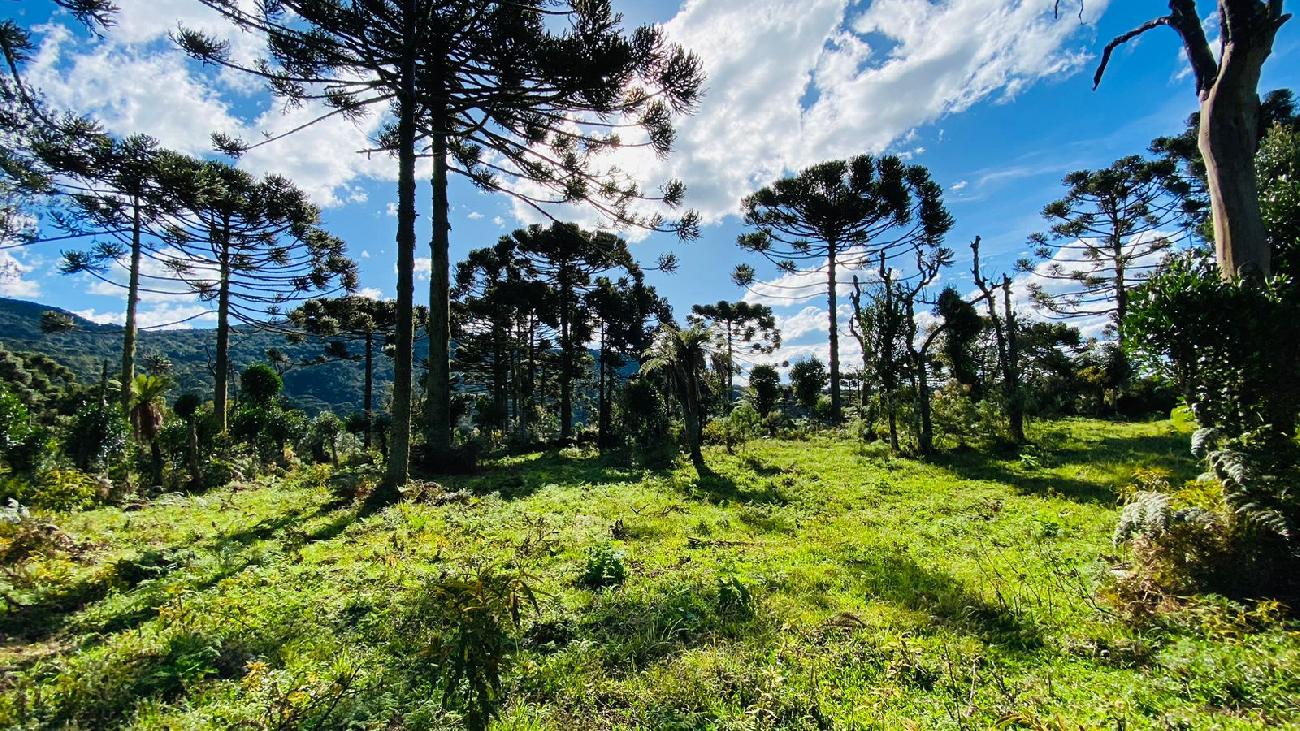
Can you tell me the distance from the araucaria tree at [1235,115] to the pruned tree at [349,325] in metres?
25.5

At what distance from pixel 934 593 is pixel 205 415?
2254 centimetres

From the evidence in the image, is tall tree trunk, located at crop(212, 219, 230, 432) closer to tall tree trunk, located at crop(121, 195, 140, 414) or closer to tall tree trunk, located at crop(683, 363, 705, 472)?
tall tree trunk, located at crop(121, 195, 140, 414)

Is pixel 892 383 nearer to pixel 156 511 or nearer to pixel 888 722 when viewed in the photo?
pixel 888 722

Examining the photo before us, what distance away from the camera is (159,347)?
95.8 m

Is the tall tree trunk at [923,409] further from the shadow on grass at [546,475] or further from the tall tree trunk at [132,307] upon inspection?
the tall tree trunk at [132,307]

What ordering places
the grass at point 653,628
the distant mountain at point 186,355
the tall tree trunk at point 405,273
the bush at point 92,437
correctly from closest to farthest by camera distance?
the grass at point 653,628 → the tall tree trunk at point 405,273 → the bush at point 92,437 → the distant mountain at point 186,355

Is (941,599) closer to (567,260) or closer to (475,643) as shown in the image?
(475,643)

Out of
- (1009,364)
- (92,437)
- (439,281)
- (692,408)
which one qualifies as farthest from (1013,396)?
(92,437)

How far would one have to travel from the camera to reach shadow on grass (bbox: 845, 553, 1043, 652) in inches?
153

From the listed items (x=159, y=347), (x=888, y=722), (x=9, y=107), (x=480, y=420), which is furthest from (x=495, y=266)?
(x=159, y=347)

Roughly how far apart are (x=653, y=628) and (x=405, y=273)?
843cm

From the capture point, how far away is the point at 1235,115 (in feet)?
16.7

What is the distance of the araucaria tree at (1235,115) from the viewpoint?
4.87m

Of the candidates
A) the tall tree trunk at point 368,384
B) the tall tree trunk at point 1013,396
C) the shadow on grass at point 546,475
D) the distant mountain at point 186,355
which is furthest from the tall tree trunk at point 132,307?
the distant mountain at point 186,355
